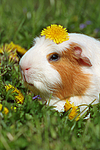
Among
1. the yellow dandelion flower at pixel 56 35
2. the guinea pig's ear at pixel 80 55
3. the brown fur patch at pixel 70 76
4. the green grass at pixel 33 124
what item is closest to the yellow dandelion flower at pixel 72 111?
the green grass at pixel 33 124

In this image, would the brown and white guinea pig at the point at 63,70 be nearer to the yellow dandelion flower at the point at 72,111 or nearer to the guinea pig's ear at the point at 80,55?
the guinea pig's ear at the point at 80,55

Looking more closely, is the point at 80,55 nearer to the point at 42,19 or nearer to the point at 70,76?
the point at 70,76

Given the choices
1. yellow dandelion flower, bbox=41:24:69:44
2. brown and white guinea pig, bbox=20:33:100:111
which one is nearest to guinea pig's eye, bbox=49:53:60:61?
brown and white guinea pig, bbox=20:33:100:111

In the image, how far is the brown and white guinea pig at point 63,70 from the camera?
221 centimetres

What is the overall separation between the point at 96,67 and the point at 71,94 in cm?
39

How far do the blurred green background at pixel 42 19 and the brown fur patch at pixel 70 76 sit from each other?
1493mm

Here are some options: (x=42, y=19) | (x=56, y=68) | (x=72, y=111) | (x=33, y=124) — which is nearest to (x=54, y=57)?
(x=56, y=68)

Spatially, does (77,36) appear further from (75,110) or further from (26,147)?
(26,147)

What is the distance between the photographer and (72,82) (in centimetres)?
228

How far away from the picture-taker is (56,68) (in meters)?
2.23

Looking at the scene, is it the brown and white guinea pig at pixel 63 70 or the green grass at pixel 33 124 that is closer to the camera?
the green grass at pixel 33 124

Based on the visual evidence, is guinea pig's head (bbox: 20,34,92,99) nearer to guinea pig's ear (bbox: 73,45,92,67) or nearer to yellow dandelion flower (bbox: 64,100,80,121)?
guinea pig's ear (bbox: 73,45,92,67)

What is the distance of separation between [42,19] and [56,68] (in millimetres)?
2439

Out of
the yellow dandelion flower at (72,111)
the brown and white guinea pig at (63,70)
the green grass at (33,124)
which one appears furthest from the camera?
the brown and white guinea pig at (63,70)
